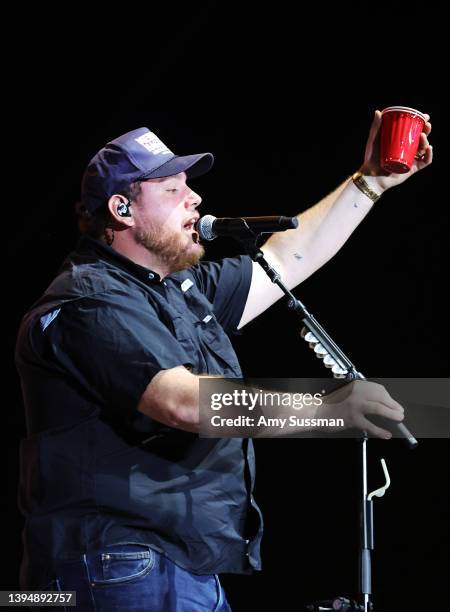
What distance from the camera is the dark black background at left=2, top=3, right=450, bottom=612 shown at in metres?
3.23

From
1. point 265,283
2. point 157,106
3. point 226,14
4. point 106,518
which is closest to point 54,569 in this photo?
point 106,518

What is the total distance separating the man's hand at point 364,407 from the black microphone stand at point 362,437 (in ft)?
0.18

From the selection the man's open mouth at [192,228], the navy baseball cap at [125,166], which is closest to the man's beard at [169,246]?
the man's open mouth at [192,228]

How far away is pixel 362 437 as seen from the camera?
175 cm

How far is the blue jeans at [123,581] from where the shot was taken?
1846mm

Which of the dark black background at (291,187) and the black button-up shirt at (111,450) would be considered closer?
the black button-up shirt at (111,450)

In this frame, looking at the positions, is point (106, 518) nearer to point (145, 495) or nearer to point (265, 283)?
point (145, 495)

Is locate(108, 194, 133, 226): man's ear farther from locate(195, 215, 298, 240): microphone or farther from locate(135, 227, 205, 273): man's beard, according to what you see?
locate(195, 215, 298, 240): microphone

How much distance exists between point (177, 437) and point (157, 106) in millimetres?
1822

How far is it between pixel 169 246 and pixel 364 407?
0.77m

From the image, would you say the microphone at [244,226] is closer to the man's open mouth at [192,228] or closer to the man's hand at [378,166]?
the man's open mouth at [192,228]

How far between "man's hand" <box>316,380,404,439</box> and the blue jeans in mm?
486

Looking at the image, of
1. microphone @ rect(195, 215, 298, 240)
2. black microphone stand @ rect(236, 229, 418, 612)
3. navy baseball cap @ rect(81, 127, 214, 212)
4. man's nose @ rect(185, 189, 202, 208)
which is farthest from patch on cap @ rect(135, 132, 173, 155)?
black microphone stand @ rect(236, 229, 418, 612)

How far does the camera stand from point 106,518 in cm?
187
